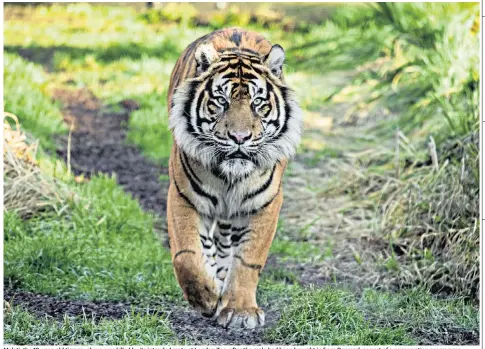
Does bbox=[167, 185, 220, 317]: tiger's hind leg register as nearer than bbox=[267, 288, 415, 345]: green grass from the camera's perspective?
No

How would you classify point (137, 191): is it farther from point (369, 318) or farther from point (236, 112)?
point (369, 318)

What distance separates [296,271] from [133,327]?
1585 millimetres

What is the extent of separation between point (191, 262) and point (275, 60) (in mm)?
1152

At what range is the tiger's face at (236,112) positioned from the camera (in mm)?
4535

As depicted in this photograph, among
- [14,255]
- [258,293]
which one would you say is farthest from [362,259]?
[14,255]

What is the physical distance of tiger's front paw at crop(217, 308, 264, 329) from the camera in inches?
181

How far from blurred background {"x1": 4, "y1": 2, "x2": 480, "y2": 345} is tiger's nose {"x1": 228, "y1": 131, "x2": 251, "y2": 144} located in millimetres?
928

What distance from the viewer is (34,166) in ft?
20.2

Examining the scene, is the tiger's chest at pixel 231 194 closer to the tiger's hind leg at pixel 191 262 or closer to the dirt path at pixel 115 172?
the tiger's hind leg at pixel 191 262

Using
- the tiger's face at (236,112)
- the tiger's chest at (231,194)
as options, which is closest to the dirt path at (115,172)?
the tiger's chest at (231,194)

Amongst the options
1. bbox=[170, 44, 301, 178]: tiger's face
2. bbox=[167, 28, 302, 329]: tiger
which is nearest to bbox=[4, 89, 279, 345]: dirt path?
bbox=[167, 28, 302, 329]: tiger

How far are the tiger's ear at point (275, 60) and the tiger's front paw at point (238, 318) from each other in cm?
127

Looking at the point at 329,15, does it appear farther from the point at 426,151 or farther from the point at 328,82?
the point at 426,151

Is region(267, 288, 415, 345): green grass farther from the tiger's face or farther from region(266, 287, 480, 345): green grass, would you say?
the tiger's face
